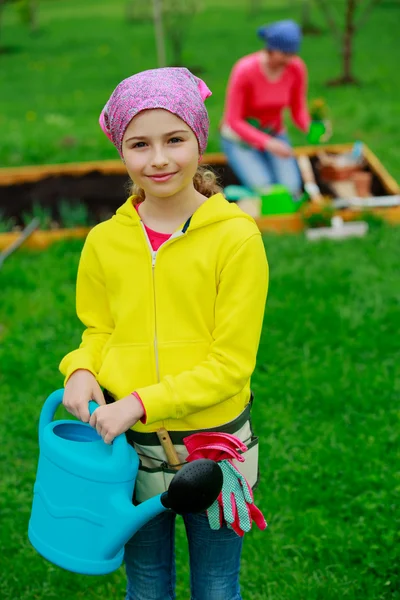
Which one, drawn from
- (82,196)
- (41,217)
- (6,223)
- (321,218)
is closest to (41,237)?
(41,217)

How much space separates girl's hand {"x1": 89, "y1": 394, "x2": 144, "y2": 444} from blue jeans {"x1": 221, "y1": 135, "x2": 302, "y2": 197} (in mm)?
4153

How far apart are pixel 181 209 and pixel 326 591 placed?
4.45 ft

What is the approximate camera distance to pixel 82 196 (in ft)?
20.1

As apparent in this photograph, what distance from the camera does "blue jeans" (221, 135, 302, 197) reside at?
5707 mm

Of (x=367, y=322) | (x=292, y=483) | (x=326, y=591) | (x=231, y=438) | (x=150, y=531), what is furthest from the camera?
(x=367, y=322)

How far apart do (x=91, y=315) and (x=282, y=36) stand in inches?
143

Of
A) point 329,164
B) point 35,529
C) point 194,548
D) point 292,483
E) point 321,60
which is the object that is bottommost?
point 321,60

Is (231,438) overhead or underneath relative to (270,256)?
overhead

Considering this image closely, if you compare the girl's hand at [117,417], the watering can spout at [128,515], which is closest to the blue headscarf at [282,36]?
the girl's hand at [117,417]

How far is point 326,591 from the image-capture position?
7.95ft

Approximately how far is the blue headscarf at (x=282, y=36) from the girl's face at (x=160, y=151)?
11.9ft

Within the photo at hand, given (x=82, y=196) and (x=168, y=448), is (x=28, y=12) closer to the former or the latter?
(x=82, y=196)

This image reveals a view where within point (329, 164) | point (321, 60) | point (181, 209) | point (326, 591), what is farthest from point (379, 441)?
point (321, 60)

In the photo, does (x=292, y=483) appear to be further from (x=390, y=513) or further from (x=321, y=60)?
(x=321, y=60)
